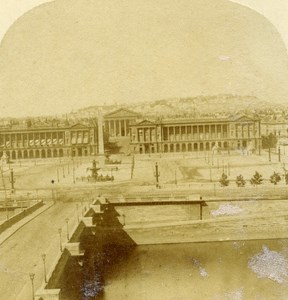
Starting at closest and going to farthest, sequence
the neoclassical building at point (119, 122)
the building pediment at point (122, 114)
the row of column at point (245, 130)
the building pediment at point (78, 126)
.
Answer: the building pediment at point (78, 126), the row of column at point (245, 130), the building pediment at point (122, 114), the neoclassical building at point (119, 122)

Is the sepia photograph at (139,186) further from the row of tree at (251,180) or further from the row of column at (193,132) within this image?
the row of column at (193,132)

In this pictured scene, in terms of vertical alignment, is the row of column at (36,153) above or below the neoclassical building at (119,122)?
below

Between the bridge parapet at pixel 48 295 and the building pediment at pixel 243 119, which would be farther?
the building pediment at pixel 243 119

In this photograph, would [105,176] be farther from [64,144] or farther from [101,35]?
[64,144]

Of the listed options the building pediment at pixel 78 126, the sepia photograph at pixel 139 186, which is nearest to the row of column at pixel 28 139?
the building pediment at pixel 78 126

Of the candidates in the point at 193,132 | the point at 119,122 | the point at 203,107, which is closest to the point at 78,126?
the point at 119,122

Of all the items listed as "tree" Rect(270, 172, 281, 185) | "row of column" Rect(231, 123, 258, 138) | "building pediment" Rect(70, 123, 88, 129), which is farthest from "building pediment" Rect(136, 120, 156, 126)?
"tree" Rect(270, 172, 281, 185)

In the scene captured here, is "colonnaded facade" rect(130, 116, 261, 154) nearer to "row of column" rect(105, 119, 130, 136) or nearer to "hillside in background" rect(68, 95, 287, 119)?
"hillside in background" rect(68, 95, 287, 119)

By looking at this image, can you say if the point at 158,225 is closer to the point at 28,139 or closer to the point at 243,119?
the point at 28,139
